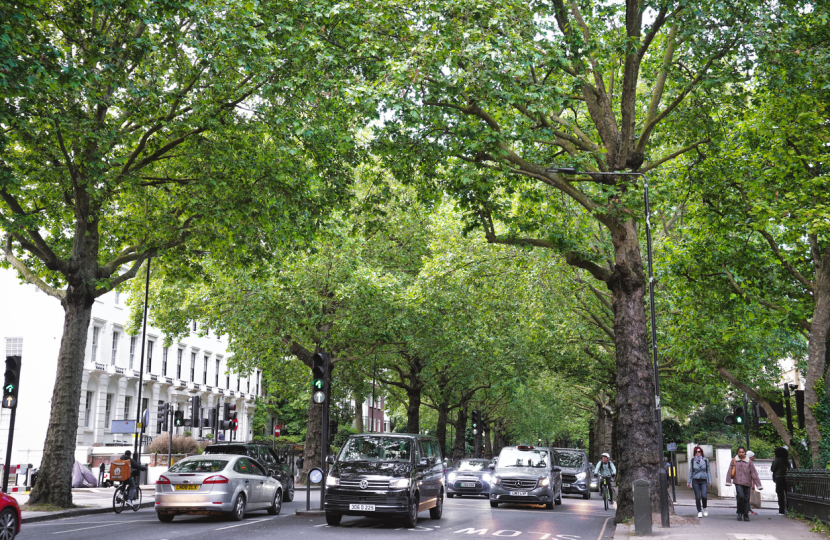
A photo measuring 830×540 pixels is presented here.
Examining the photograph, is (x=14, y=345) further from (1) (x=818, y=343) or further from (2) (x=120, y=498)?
(1) (x=818, y=343)

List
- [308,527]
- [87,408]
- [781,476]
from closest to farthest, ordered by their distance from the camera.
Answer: [308,527] < [781,476] < [87,408]

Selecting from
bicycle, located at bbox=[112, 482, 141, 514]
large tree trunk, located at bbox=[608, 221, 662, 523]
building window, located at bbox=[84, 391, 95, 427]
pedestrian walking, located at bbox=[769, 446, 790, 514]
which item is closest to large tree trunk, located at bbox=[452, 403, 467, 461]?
building window, located at bbox=[84, 391, 95, 427]

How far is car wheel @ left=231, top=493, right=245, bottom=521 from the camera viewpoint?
16.2 metres

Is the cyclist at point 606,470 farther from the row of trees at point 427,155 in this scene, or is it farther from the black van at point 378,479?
the black van at point 378,479

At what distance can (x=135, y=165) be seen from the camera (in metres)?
19.5

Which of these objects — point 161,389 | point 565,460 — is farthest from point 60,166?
point 161,389

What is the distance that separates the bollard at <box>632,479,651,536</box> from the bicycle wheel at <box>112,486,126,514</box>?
504 inches

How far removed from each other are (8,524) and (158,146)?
10765 millimetres

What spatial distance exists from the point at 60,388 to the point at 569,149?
13416mm

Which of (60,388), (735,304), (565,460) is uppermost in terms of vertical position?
(735,304)

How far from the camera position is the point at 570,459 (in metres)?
33.7

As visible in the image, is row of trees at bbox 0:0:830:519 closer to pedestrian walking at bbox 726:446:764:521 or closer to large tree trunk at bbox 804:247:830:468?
large tree trunk at bbox 804:247:830:468

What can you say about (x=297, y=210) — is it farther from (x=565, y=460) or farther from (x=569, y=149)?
(x=565, y=460)

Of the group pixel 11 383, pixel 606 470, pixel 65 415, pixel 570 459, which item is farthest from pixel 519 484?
pixel 11 383
